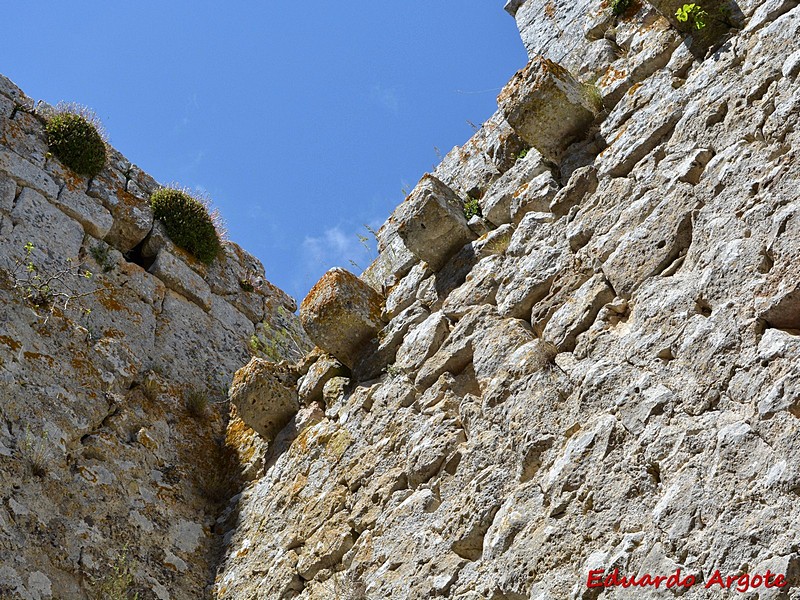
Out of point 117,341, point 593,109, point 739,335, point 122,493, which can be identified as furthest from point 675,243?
point 117,341

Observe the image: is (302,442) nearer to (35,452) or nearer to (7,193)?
(35,452)

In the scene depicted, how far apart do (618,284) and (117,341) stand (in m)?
4.23

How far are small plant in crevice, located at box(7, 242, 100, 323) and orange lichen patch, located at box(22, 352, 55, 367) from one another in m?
0.33

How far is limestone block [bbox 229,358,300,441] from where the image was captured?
22.2ft

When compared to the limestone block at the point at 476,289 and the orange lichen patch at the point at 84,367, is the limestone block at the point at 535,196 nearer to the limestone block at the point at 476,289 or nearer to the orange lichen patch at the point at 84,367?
the limestone block at the point at 476,289

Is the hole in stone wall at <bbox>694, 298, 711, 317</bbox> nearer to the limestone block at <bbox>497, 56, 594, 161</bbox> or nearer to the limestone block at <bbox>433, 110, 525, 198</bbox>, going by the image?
the limestone block at <bbox>497, 56, 594, 161</bbox>

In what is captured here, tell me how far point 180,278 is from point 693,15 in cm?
496

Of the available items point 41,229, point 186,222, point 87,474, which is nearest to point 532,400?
point 87,474

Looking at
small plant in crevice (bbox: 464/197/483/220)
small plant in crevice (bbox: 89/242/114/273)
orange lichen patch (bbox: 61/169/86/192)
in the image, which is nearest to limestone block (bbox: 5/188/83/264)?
small plant in crevice (bbox: 89/242/114/273)

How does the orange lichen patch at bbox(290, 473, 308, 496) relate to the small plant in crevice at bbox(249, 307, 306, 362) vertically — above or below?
below

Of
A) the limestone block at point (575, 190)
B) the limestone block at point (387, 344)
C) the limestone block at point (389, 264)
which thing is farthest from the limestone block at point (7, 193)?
the limestone block at point (575, 190)

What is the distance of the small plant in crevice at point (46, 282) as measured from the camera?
662cm

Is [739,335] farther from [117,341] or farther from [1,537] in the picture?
[117,341]

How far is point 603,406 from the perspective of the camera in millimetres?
4164
